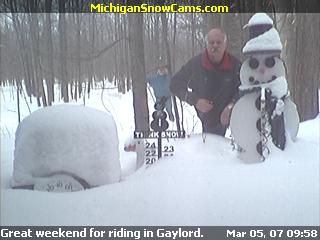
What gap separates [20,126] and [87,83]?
0.30 m

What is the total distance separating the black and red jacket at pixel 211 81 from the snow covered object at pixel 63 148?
1.15 feet

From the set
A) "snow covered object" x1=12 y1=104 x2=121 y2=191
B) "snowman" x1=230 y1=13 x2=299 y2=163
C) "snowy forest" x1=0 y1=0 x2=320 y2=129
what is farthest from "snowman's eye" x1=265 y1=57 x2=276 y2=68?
"snow covered object" x1=12 y1=104 x2=121 y2=191

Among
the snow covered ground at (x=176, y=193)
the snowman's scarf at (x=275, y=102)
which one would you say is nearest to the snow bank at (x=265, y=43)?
the snowman's scarf at (x=275, y=102)

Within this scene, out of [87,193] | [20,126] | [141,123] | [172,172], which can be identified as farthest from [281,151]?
[20,126]

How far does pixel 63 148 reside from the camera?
54.0 inches

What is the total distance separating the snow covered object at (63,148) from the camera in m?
1.37

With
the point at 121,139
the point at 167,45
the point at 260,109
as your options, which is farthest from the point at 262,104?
the point at 121,139

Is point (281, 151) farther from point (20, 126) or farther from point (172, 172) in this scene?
point (20, 126)

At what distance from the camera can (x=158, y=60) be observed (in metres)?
1.64

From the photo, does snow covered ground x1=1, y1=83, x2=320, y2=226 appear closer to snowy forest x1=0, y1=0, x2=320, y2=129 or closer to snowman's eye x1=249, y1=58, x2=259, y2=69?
snowy forest x1=0, y1=0, x2=320, y2=129

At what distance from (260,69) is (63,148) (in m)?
0.82

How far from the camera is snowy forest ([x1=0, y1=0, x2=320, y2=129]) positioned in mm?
1369

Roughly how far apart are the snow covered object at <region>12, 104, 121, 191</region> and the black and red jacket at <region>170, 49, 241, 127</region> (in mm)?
351

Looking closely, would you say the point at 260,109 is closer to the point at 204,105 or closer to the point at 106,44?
the point at 204,105
